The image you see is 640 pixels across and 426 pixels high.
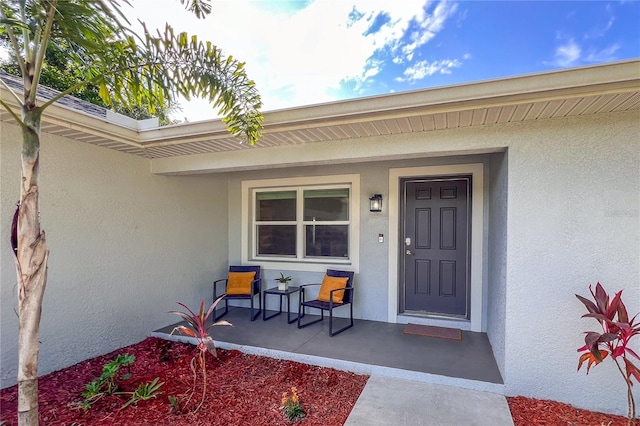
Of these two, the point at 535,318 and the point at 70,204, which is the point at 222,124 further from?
the point at 535,318

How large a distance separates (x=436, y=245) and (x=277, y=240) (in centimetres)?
279

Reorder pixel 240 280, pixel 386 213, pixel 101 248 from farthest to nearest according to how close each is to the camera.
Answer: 1. pixel 240 280
2. pixel 386 213
3. pixel 101 248

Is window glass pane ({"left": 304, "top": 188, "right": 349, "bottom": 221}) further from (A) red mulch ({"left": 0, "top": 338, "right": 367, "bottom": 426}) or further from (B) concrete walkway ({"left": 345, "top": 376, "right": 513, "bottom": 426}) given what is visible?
(B) concrete walkway ({"left": 345, "top": 376, "right": 513, "bottom": 426})

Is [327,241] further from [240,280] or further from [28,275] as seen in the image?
[28,275]

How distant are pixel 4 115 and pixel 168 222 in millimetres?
2270

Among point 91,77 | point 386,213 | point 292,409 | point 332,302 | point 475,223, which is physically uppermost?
point 91,77

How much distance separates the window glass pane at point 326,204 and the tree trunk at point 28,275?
382cm

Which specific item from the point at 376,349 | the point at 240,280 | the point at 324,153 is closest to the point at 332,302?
the point at 376,349

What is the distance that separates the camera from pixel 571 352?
105 inches

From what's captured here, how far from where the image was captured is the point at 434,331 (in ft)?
14.0

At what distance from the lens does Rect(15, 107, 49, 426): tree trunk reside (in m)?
1.91

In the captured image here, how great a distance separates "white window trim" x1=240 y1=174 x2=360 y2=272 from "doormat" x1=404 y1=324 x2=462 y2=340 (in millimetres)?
1175

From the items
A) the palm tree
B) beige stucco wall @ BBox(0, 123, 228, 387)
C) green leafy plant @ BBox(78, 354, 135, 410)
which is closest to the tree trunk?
the palm tree

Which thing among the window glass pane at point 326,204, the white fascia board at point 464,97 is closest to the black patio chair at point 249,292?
the window glass pane at point 326,204
